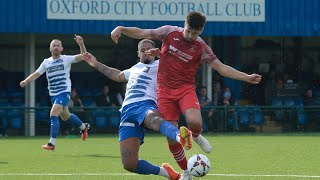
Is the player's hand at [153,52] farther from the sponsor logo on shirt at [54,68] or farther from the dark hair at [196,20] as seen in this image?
the sponsor logo on shirt at [54,68]

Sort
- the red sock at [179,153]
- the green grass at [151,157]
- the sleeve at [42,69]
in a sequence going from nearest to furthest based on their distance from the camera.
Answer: the red sock at [179,153], the green grass at [151,157], the sleeve at [42,69]

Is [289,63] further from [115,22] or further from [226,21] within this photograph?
[115,22]

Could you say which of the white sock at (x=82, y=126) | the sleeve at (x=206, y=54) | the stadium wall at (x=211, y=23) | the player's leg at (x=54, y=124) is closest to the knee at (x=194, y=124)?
the sleeve at (x=206, y=54)

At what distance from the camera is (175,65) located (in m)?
10.9

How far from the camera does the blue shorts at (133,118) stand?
1040cm

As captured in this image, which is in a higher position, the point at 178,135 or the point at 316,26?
the point at 316,26

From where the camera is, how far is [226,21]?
28.2 m

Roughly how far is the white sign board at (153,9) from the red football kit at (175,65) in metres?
16.7

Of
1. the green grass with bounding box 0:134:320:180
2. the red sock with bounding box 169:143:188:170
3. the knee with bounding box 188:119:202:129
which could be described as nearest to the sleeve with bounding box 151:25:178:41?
the knee with bounding box 188:119:202:129

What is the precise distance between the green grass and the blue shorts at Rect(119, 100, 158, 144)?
166cm

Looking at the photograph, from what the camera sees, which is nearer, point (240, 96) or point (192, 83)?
point (192, 83)

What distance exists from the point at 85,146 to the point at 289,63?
14733mm

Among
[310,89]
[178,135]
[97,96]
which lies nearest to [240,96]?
[310,89]

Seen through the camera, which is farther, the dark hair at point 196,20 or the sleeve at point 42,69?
the sleeve at point 42,69
